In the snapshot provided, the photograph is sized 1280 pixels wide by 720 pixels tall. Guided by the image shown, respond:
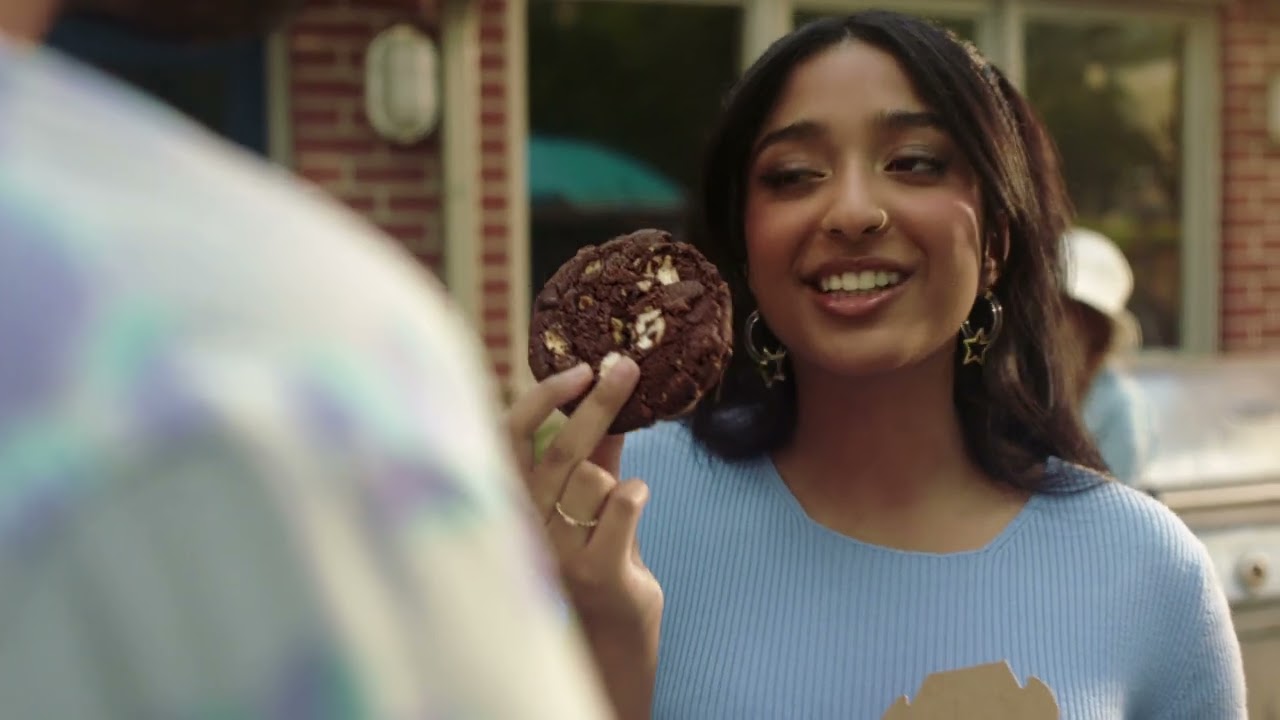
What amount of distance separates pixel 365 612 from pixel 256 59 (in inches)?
182

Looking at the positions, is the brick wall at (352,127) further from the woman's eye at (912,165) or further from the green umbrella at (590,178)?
the woman's eye at (912,165)

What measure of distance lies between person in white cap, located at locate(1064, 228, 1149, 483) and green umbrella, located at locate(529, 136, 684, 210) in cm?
176

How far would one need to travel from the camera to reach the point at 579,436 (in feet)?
4.66

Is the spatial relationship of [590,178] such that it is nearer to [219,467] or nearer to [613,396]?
[613,396]

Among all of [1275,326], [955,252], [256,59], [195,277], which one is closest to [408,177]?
[256,59]

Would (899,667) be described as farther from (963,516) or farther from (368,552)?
(368,552)

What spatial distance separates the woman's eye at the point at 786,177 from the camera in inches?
74.6

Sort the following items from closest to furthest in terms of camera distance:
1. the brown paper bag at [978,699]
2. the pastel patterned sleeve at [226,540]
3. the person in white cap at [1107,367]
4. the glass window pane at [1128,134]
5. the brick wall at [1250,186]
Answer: the pastel patterned sleeve at [226,540], the brown paper bag at [978,699], the person in white cap at [1107,367], the glass window pane at [1128,134], the brick wall at [1250,186]

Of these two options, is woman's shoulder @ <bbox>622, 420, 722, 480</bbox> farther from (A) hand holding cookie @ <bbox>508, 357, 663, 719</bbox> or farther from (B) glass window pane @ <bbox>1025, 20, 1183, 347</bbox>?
(B) glass window pane @ <bbox>1025, 20, 1183, 347</bbox>

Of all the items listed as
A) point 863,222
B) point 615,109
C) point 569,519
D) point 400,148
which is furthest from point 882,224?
point 615,109

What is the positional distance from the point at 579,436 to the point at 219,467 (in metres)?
0.91

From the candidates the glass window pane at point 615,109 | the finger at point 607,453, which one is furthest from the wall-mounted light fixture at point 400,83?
the finger at point 607,453

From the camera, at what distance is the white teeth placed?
1832 mm

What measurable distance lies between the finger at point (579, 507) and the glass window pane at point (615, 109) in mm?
3969
